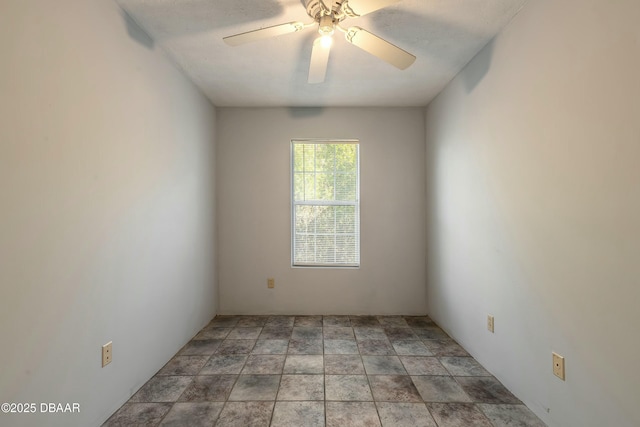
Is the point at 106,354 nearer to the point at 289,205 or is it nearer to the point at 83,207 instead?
the point at 83,207

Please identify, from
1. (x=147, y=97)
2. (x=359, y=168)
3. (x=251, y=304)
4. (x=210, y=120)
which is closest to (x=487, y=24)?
(x=359, y=168)

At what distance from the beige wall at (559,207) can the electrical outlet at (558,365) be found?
0.13 feet

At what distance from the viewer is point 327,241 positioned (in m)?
3.46

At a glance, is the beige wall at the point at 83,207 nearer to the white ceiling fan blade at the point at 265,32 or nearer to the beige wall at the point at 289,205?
the white ceiling fan blade at the point at 265,32

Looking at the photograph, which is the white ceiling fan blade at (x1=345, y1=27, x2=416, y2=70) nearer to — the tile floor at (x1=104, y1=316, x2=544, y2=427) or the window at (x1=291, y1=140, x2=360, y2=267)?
the window at (x1=291, y1=140, x2=360, y2=267)

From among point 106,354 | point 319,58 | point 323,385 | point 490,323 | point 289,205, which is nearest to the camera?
point 106,354

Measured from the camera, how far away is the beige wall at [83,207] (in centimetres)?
113

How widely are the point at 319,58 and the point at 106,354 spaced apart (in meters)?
2.05

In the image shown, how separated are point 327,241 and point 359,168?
92cm

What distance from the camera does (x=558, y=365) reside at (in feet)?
4.88
